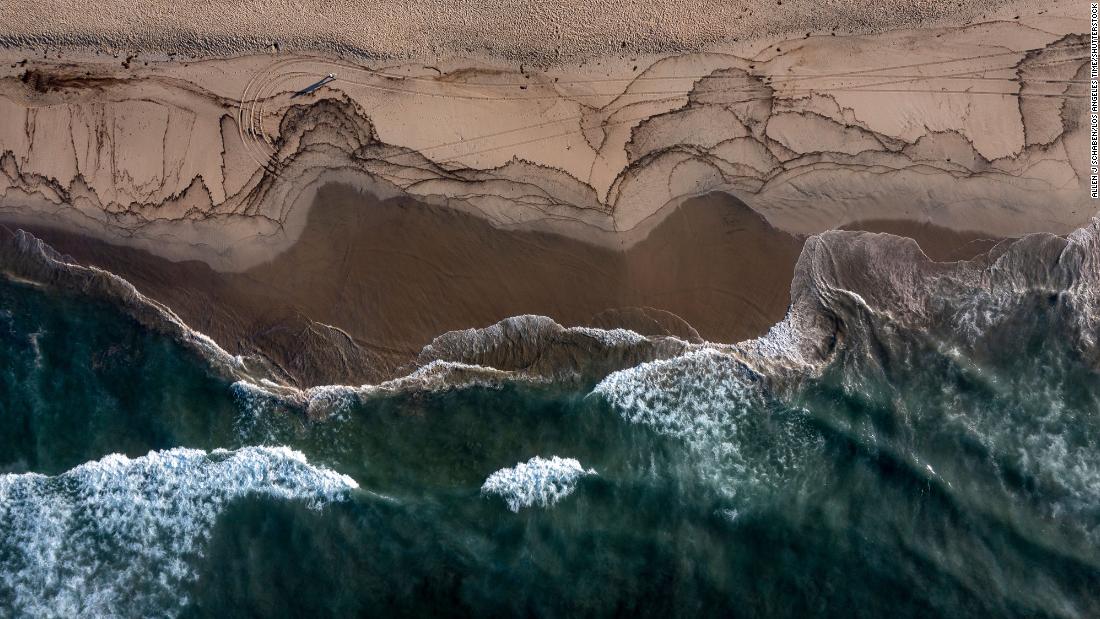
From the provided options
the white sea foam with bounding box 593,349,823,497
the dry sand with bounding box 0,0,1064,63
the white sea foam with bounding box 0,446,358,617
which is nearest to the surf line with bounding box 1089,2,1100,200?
the dry sand with bounding box 0,0,1064,63

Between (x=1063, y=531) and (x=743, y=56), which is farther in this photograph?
(x=743, y=56)

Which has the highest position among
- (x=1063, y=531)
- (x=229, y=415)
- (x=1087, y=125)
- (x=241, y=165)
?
(x=1087, y=125)

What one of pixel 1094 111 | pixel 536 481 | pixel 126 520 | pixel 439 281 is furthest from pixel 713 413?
pixel 126 520

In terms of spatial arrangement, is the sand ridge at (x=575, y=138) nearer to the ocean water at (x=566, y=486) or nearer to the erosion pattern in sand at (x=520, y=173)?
the erosion pattern in sand at (x=520, y=173)

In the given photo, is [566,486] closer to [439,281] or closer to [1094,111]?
[439,281]

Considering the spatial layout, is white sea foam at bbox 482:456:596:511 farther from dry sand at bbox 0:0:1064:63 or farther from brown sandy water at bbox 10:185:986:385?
dry sand at bbox 0:0:1064:63

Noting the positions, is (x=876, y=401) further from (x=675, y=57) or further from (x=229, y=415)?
(x=229, y=415)

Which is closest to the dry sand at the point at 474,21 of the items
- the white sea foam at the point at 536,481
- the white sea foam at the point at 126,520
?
the white sea foam at the point at 536,481

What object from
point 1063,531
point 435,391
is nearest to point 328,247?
point 435,391
